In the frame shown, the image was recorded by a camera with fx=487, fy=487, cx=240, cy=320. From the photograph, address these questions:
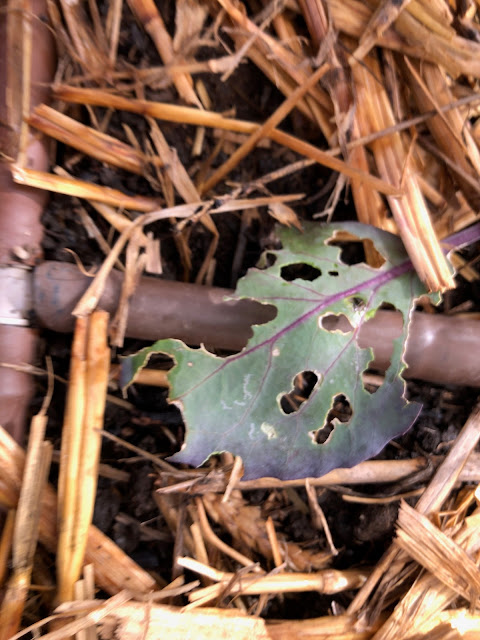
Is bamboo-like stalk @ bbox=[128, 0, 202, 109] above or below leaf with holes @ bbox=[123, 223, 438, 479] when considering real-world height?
above

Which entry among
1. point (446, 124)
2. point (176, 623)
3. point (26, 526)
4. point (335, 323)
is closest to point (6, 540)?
point (26, 526)

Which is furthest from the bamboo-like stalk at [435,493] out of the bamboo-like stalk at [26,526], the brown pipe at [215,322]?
the bamboo-like stalk at [26,526]

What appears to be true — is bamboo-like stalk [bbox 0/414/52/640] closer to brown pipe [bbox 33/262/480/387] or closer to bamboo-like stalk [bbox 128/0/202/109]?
brown pipe [bbox 33/262/480/387]

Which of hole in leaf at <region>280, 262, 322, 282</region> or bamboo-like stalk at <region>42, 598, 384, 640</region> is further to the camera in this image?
hole in leaf at <region>280, 262, 322, 282</region>

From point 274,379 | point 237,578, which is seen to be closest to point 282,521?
point 237,578

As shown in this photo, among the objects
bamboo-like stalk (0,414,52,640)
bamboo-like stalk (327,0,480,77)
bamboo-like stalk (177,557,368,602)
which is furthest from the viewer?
bamboo-like stalk (327,0,480,77)

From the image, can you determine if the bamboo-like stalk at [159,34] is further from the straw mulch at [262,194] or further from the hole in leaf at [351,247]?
the hole in leaf at [351,247]

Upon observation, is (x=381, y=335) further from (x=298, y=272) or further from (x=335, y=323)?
(x=298, y=272)

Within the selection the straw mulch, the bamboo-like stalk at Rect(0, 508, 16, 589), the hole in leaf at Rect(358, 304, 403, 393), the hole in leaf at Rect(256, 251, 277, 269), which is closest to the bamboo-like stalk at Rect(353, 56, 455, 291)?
the straw mulch
